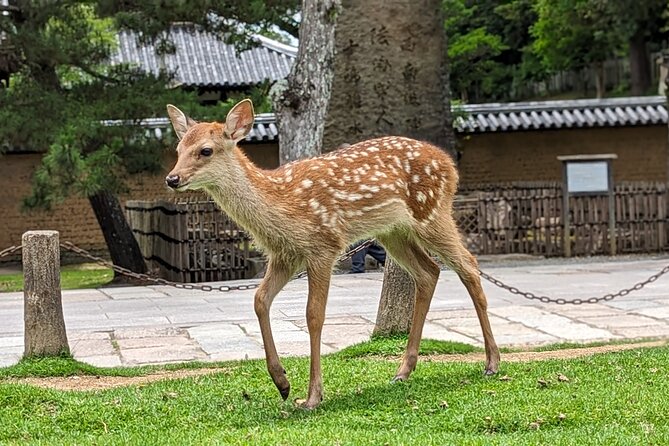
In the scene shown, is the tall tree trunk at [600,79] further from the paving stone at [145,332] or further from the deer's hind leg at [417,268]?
the deer's hind leg at [417,268]

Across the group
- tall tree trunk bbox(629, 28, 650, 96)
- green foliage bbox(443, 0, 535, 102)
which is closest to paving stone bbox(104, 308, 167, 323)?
green foliage bbox(443, 0, 535, 102)

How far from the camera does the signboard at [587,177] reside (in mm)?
18172

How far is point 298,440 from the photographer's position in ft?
16.9

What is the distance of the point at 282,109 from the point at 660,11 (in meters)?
22.0

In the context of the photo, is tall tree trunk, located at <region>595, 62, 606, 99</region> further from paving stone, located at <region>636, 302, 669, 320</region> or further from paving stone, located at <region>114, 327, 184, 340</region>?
paving stone, located at <region>114, 327, 184, 340</region>

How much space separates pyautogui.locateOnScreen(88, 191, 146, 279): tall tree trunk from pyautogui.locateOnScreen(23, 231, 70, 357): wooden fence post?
9133 millimetres

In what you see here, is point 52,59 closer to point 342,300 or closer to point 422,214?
point 342,300

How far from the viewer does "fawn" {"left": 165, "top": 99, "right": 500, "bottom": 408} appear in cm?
611

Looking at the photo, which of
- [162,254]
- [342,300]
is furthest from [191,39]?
[342,300]

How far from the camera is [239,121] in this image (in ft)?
20.2

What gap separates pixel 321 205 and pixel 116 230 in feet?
37.6

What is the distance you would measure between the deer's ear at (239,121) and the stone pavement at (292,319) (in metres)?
2.78

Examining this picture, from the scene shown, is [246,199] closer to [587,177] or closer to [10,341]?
[10,341]

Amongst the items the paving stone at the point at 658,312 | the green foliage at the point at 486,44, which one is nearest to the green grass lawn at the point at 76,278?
the paving stone at the point at 658,312
